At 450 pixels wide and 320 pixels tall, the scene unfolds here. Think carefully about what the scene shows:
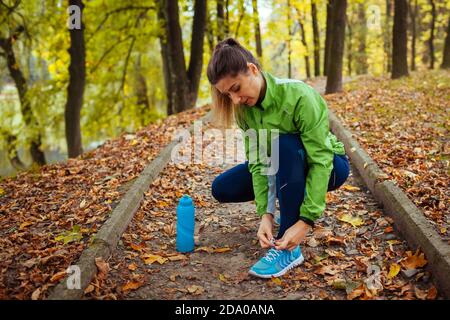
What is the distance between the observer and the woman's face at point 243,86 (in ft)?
9.69

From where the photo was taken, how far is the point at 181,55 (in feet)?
33.7

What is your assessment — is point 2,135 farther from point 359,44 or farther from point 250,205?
point 359,44

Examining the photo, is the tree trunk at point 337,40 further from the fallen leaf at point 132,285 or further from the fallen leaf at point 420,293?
the fallen leaf at point 132,285

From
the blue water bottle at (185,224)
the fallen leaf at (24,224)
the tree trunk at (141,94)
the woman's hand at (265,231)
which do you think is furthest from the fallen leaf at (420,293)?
the tree trunk at (141,94)

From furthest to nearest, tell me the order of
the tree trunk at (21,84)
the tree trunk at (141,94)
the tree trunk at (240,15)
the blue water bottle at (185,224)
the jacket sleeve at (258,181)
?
1. the tree trunk at (141,94)
2. the tree trunk at (240,15)
3. the tree trunk at (21,84)
4. the blue water bottle at (185,224)
5. the jacket sleeve at (258,181)

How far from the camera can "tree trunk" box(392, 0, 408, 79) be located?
1105 cm

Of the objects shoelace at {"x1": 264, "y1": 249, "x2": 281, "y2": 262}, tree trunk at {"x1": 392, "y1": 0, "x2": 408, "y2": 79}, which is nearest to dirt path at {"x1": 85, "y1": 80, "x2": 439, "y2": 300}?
shoelace at {"x1": 264, "y1": 249, "x2": 281, "y2": 262}

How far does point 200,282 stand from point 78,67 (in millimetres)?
7533

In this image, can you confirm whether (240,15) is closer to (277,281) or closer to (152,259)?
(152,259)

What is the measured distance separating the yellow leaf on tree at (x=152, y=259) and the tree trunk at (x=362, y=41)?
20.0 meters

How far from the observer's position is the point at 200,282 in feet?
10.8

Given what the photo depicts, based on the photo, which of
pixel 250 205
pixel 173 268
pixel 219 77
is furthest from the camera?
pixel 250 205

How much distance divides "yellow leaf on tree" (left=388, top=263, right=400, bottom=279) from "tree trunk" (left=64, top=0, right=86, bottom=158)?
313 inches
